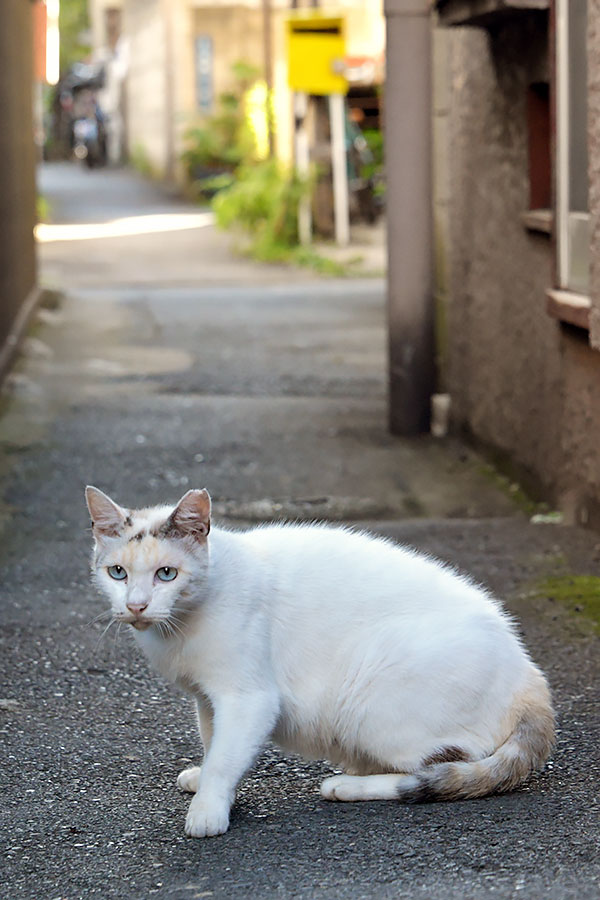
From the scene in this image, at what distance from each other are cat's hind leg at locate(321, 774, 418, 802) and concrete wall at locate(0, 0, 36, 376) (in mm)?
7153

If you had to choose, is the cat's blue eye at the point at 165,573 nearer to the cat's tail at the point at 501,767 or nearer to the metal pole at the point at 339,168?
the cat's tail at the point at 501,767

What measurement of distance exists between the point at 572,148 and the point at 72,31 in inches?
2589

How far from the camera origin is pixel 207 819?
136 inches

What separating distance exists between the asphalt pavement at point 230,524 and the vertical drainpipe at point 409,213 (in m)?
0.37

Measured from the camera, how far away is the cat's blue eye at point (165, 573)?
347 centimetres

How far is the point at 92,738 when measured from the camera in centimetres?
434

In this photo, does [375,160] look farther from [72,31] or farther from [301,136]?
[72,31]

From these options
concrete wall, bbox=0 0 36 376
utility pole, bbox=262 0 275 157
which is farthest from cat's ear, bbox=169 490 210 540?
utility pole, bbox=262 0 275 157

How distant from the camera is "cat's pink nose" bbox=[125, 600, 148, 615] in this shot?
3.41 metres

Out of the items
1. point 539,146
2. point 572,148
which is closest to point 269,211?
point 539,146

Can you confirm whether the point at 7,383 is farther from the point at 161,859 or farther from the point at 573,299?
the point at 161,859

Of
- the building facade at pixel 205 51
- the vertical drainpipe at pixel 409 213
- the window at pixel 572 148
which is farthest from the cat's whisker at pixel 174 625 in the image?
the building facade at pixel 205 51

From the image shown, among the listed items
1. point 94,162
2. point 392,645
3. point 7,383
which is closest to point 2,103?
point 7,383

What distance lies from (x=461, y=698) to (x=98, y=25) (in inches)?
2226
